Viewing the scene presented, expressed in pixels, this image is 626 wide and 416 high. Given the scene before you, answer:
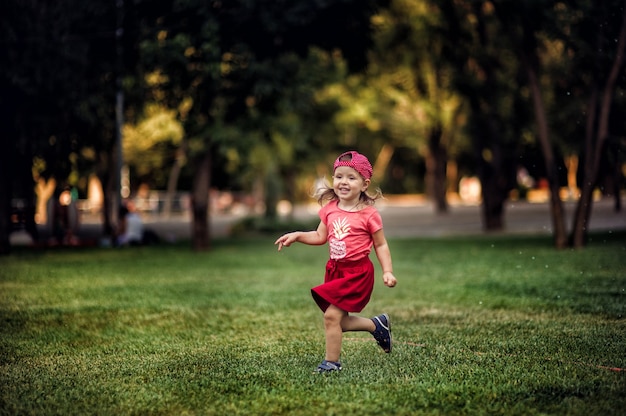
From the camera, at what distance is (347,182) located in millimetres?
6004

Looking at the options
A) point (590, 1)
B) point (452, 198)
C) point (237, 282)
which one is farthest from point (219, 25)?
point (452, 198)

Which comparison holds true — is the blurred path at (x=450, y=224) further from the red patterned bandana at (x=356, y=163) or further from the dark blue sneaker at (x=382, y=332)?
the red patterned bandana at (x=356, y=163)

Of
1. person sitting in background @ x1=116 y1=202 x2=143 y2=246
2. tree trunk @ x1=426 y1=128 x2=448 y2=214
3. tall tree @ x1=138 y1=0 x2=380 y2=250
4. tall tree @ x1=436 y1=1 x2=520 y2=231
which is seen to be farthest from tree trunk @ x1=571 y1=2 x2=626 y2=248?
tree trunk @ x1=426 y1=128 x2=448 y2=214

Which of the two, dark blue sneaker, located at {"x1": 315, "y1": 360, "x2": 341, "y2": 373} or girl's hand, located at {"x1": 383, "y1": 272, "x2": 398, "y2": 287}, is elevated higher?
girl's hand, located at {"x1": 383, "y1": 272, "x2": 398, "y2": 287}

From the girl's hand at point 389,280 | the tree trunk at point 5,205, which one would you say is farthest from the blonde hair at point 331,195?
the tree trunk at point 5,205

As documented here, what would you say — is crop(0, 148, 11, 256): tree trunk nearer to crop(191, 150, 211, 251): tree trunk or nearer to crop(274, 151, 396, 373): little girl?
crop(191, 150, 211, 251): tree trunk

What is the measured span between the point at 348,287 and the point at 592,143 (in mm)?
12139

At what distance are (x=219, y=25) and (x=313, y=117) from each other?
1698 centimetres

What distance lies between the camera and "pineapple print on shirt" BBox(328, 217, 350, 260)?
19.8 ft

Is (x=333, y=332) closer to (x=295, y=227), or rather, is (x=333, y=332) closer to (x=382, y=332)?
(x=382, y=332)

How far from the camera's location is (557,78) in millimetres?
23641

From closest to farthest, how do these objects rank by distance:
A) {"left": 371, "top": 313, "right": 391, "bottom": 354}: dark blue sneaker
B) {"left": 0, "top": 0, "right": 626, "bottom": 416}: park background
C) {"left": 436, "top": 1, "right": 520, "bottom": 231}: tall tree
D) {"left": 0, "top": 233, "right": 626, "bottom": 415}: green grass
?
1. {"left": 0, "top": 233, "right": 626, "bottom": 415}: green grass
2. {"left": 0, "top": 0, "right": 626, "bottom": 416}: park background
3. {"left": 371, "top": 313, "right": 391, "bottom": 354}: dark blue sneaker
4. {"left": 436, "top": 1, "right": 520, "bottom": 231}: tall tree

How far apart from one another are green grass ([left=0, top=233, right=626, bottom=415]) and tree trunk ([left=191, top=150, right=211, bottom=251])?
5.97 m

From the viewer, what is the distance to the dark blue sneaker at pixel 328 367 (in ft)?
19.5
